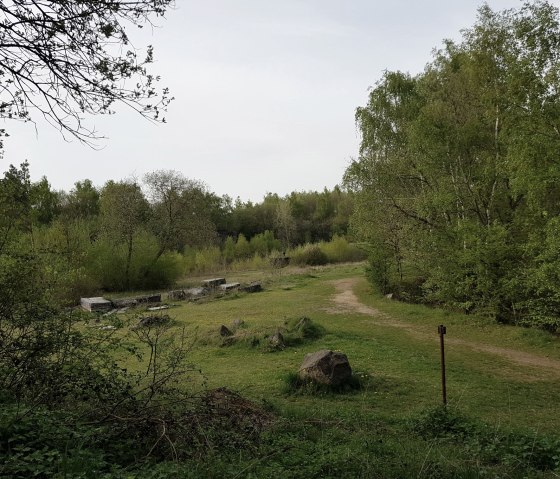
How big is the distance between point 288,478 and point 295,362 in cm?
676

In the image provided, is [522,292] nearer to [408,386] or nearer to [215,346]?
[408,386]

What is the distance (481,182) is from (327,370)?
930 cm

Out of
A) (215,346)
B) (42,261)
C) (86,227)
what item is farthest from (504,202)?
(86,227)

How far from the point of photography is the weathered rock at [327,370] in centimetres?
809

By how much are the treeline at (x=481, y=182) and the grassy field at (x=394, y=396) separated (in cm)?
154

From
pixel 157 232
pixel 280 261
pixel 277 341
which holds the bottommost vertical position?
pixel 277 341

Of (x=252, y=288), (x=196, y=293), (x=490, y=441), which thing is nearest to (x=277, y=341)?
(x=490, y=441)

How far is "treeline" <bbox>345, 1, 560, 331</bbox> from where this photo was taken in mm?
11180

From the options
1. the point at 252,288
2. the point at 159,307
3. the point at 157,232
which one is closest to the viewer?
the point at 159,307

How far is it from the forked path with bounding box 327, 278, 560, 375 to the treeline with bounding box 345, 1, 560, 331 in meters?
1.38

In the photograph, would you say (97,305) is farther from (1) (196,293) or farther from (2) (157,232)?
(2) (157,232)

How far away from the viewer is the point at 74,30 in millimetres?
4906

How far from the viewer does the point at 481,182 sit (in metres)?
14.5

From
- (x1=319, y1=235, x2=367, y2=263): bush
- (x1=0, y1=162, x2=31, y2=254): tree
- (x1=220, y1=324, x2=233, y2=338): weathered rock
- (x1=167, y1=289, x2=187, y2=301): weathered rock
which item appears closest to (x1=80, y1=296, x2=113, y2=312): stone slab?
(x1=167, y1=289, x2=187, y2=301): weathered rock
